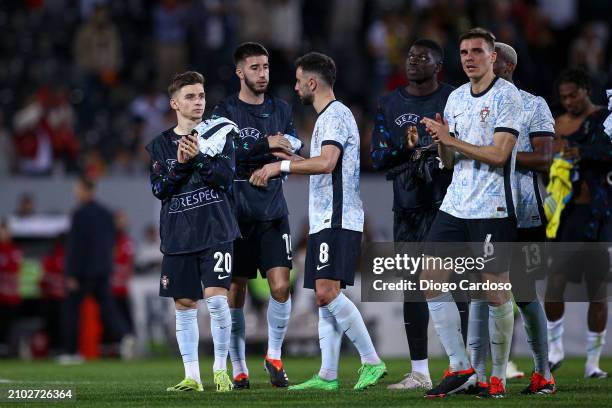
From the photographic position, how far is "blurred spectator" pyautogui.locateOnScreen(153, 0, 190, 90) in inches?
896

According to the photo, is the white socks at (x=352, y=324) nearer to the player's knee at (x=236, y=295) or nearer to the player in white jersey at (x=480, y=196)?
the player in white jersey at (x=480, y=196)

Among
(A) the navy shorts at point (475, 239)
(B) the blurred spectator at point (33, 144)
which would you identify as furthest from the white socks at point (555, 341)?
(B) the blurred spectator at point (33, 144)

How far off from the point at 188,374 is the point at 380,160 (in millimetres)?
2346

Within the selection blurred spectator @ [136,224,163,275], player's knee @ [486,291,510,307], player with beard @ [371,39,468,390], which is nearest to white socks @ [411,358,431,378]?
player with beard @ [371,39,468,390]

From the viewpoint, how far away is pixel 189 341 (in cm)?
955

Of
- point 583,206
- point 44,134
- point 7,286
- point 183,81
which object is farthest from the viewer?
point 44,134

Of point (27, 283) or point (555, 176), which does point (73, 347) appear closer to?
point (27, 283)

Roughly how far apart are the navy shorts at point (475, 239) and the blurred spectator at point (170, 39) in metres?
14.5

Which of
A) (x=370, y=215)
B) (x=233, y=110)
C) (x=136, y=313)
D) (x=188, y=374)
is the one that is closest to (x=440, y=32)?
(x=370, y=215)

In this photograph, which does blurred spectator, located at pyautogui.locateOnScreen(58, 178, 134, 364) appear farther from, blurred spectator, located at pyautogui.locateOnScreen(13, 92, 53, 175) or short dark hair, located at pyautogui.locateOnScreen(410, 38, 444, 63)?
short dark hair, located at pyautogui.locateOnScreen(410, 38, 444, 63)

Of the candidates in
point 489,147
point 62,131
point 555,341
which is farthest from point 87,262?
point 489,147

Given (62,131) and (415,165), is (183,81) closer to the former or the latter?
(415,165)

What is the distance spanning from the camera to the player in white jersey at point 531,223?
9.23m

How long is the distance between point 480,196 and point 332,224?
4.65 feet
